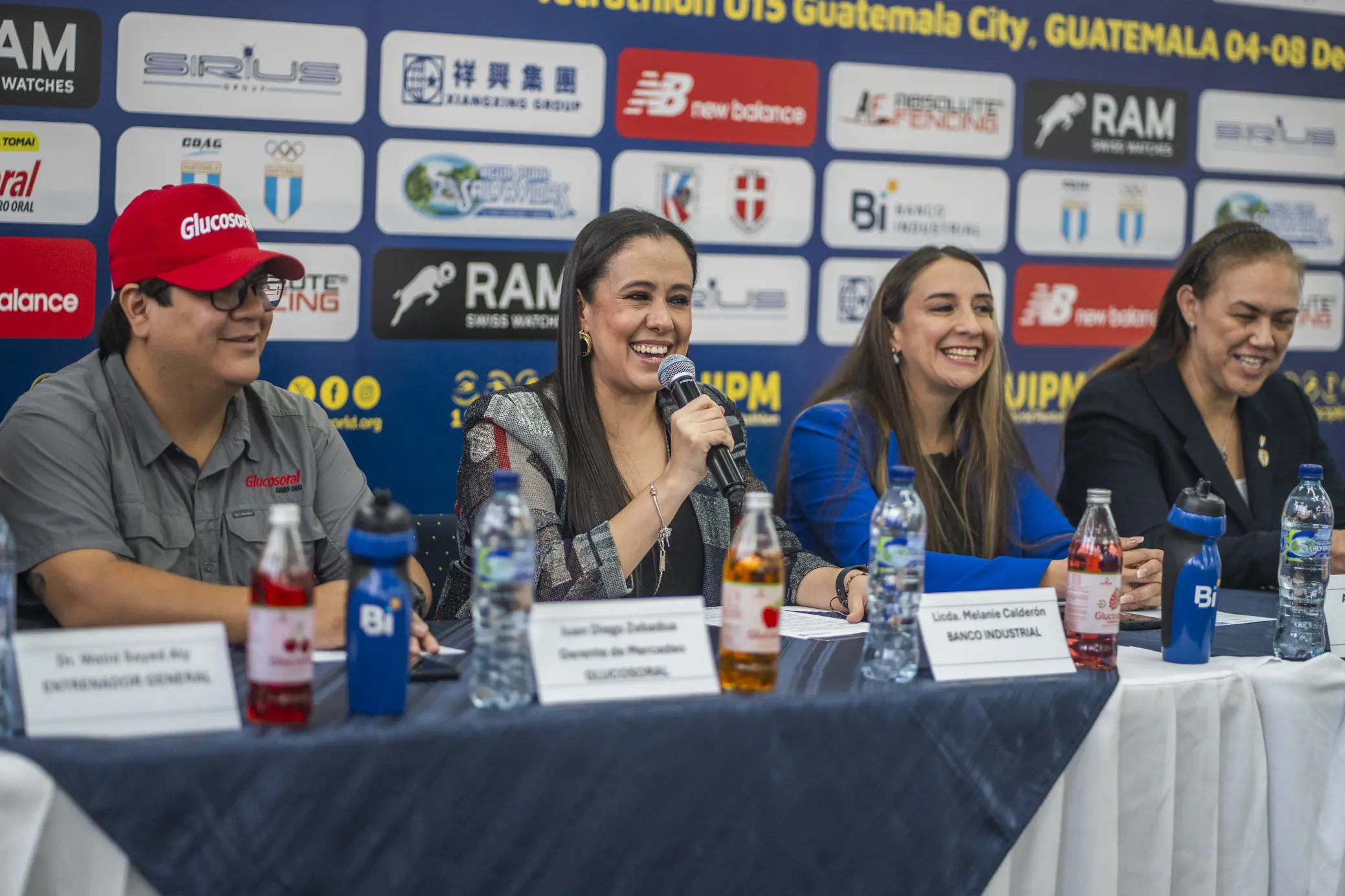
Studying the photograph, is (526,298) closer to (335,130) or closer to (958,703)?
(335,130)

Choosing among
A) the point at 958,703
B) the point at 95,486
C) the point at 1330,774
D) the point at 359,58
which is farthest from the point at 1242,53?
the point at 95,486

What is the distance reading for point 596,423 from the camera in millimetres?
2080

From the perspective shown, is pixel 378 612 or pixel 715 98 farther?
pixel 715 98

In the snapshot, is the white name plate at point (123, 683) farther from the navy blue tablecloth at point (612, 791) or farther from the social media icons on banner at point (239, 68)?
the social media icons on banner at point (239, 68)

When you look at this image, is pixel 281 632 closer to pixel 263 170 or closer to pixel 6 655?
pixel 6 655

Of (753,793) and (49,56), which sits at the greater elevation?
(49,56)

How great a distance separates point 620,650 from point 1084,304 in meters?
2.73

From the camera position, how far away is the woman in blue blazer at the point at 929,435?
7.57ft

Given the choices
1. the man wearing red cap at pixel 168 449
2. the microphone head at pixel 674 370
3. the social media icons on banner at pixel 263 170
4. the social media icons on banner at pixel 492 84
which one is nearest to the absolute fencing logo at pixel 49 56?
the social media icons on banner at pixel 263 170

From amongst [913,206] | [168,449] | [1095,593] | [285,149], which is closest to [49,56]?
[285,149]

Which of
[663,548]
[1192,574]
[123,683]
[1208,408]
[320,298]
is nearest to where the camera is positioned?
[123,683]

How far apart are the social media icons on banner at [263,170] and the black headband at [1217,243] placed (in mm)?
1759

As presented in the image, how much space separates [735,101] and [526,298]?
→ 0.71 m

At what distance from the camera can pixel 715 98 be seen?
10.6 feet
